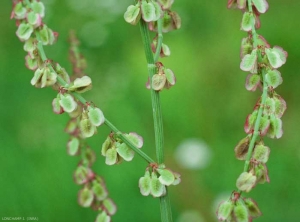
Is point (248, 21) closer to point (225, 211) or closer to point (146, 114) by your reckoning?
point (225, 211)

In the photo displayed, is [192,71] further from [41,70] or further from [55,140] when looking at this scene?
[41,70]

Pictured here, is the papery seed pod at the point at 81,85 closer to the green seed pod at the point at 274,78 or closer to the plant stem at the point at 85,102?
the plant stem at the point at 85,102

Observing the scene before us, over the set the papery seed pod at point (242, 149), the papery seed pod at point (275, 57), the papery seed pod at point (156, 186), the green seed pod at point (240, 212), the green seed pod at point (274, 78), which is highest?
the papery seed pod at point (275, 57)

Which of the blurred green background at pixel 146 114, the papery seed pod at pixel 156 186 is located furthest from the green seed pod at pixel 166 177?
the blurred green background at pixel 146 114

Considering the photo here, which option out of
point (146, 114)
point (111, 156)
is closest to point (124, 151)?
point (111, 156)

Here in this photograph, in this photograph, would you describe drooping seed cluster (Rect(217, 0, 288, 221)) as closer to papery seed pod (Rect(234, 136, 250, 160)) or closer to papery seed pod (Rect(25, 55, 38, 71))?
papery seed pod (Rect(234, 136, 250, 160))

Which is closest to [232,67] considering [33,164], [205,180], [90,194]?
[205,180]
